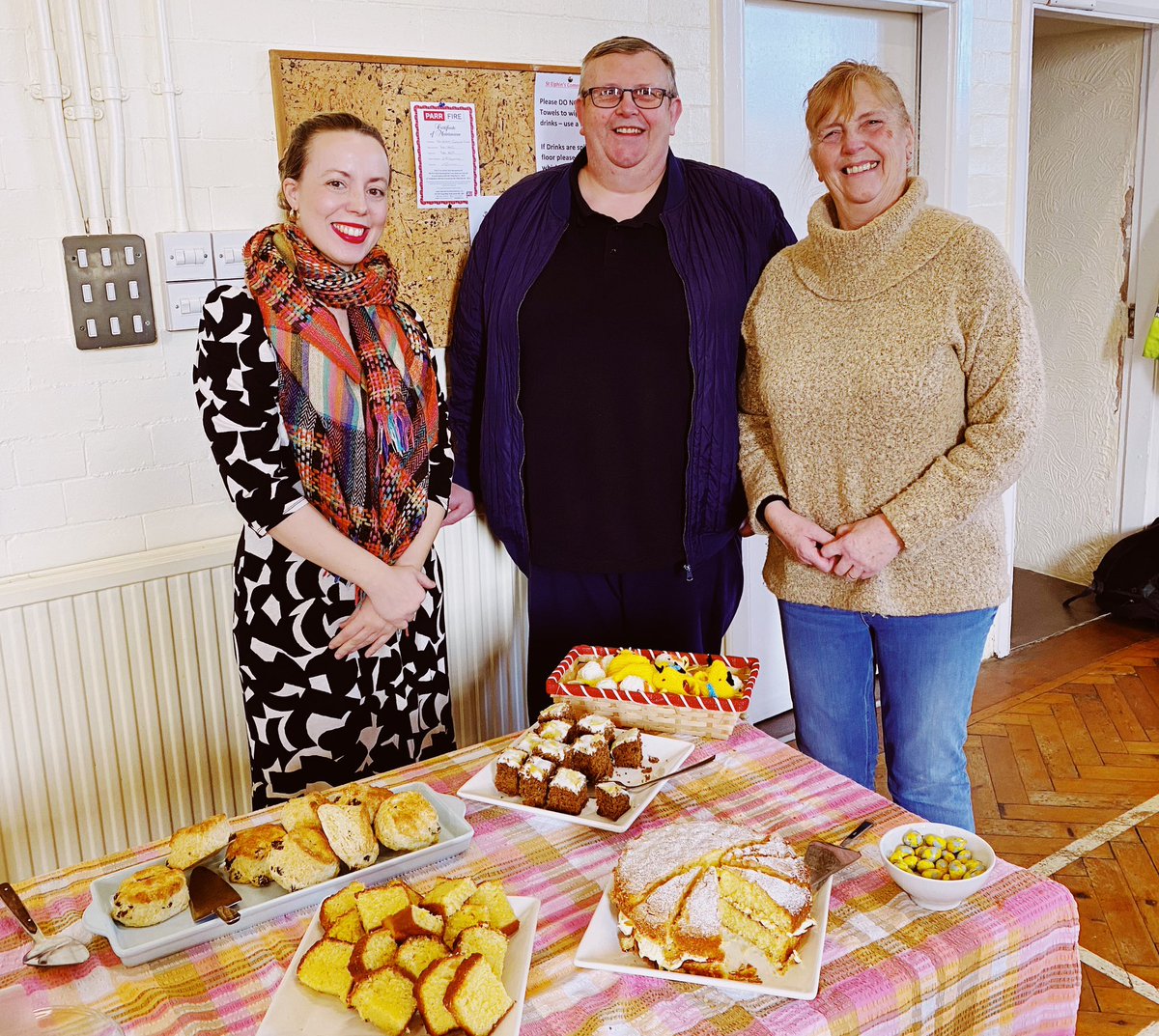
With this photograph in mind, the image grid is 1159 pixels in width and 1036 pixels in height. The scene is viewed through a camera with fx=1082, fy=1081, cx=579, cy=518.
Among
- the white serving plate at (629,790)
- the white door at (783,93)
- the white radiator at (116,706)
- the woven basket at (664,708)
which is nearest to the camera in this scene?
the white serving plate at (629,790)

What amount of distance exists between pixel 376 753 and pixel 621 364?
0.87 meters

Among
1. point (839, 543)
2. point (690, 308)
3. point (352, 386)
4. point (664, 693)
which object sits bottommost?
point (664, 693)

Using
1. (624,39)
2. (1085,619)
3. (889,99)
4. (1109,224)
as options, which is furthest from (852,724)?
(1109,224)

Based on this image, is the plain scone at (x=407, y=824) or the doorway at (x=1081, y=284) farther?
the doorway at (x=1081, y=284)

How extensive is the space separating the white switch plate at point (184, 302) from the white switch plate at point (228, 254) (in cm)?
4

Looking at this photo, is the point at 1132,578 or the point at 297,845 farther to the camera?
the point at 1132,578

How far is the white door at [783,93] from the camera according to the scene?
300 cm

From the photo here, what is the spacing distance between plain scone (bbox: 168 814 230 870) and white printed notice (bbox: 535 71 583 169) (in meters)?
1.83

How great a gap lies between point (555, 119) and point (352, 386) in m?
1.13

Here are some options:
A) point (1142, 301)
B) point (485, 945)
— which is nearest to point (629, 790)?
point (485, 945)

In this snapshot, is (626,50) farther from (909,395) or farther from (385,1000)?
(385,1000)

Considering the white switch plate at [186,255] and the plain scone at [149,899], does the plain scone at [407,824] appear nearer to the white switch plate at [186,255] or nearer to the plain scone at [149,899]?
the plain scone at [149,899]

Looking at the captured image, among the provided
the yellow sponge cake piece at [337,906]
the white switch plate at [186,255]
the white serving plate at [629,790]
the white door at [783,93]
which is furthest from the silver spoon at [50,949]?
the white door at [783,93]

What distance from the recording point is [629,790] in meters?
1.38
